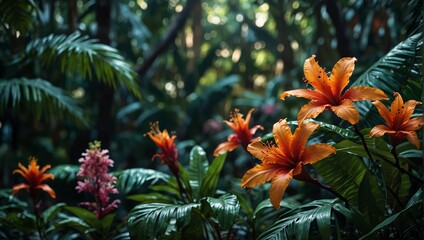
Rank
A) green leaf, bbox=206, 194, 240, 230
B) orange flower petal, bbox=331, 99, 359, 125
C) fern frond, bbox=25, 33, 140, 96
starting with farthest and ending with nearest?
fern frond, bbox=25, 33, 140, 96
green leaf, bbox=206, 194, 240, 230
orange flower petal, bbox=331, 99, 359, 125

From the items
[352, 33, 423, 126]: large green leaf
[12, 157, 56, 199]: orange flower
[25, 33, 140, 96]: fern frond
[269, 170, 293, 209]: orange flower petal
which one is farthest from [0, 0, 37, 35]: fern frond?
[352, 33, 423, 126]: large green leaf

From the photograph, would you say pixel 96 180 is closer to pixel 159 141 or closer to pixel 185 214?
pixel 159 141

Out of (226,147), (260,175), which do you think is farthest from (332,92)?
(226,147)

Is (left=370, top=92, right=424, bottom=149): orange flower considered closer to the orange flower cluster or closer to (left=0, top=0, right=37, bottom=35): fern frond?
the orange flower cluster

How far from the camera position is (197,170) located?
209 centimetres

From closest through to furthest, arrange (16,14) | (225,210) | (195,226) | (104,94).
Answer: (225,210) → (195,226) → (16,14) → (104,94)

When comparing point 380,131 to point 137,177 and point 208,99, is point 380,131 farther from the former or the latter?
point 208,99

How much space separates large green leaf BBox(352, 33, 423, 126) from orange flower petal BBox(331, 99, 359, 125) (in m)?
0.64

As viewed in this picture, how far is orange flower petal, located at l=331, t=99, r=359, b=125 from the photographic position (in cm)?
126

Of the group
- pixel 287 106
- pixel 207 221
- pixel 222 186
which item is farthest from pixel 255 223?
pixel 287 106

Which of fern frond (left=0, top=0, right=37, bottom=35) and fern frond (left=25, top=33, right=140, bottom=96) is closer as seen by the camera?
fern frond (left=0, top=0, right=37, bottom=35)

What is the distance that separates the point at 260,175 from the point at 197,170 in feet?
2.53

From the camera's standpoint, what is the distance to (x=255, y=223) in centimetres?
190

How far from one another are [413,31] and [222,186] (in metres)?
2.03
